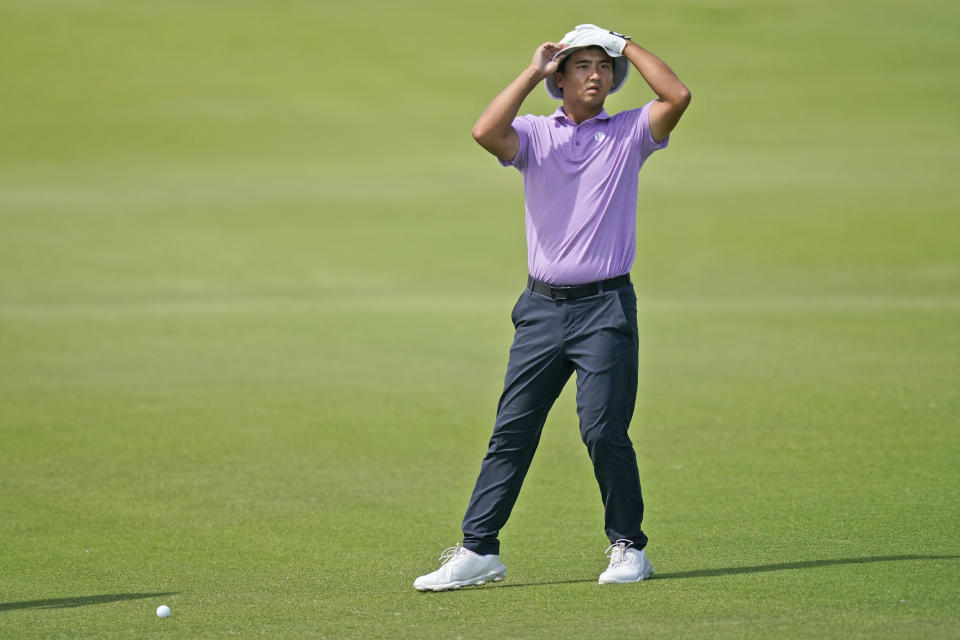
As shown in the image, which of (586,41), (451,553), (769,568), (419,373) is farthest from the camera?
(419,373)

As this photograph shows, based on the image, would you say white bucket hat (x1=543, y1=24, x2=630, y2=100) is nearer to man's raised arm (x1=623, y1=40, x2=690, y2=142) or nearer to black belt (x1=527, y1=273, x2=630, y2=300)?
man's raised arm (x1=623, y1=40, x2=690, y2=142)

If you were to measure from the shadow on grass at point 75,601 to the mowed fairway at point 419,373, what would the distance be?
23mm

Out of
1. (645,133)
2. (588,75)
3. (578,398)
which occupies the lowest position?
(578,398)

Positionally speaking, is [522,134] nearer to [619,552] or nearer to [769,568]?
[619,552]

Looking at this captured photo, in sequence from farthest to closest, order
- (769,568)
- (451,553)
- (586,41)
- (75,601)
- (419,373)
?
(419,373) → (451,553) → (769,568) → (586,41) → (75,601)

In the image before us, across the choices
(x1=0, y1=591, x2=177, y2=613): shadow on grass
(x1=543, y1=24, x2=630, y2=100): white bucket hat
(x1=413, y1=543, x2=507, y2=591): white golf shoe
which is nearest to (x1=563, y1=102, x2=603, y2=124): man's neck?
(x1=543, y1=24, x2=630, y2=100): white bucket hat

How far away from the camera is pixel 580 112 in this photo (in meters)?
6.50

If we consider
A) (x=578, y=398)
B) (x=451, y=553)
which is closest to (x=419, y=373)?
(x=451, y=553)

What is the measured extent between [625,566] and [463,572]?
0.74 m

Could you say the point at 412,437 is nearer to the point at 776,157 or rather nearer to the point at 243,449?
the point at 243,449

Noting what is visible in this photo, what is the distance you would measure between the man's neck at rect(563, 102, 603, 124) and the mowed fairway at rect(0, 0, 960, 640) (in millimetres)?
2178

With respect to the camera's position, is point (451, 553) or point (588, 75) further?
point (451, 553)

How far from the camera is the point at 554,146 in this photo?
6426 millimetres

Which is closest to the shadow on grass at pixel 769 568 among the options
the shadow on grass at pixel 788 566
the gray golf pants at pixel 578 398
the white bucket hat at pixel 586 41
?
the shadow on grass at pixel 788 566
